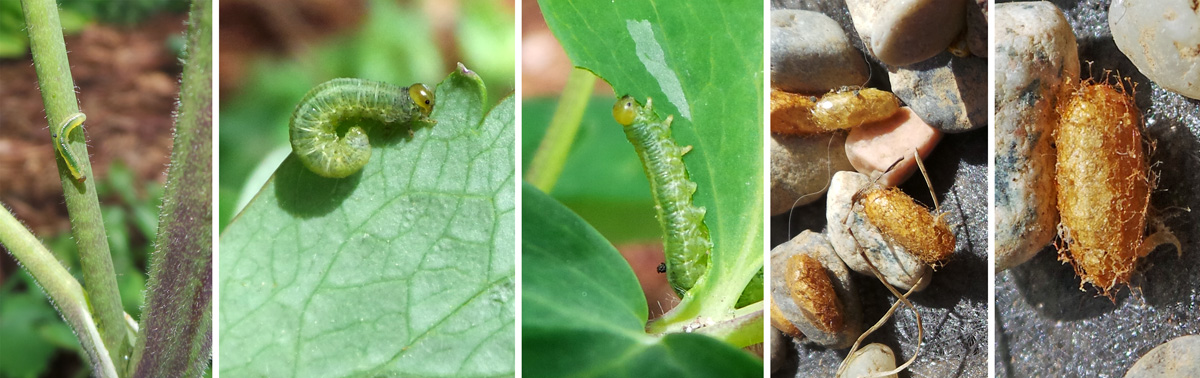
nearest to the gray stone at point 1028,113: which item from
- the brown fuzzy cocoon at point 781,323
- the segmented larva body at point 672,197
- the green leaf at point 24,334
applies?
the brown fuzzy cocoon at point 781,323

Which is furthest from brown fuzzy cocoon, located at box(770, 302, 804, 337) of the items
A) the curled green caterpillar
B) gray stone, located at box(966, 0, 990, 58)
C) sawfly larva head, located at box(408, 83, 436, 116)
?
the curled green caterpillar

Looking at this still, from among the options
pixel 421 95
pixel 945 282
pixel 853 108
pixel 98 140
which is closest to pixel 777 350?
pixel 945 282

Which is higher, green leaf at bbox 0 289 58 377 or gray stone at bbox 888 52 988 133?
gray stone at bbox 888 52 988 133

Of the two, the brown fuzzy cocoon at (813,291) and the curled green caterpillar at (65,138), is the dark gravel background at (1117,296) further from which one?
the curled green caterpillar at (65,138)

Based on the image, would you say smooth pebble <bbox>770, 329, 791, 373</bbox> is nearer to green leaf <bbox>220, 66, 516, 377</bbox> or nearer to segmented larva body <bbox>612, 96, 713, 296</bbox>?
segmented larva body <bbox>612, 96, 713, 296</bbox>

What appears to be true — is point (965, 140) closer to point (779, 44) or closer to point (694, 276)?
point (779, 44)
